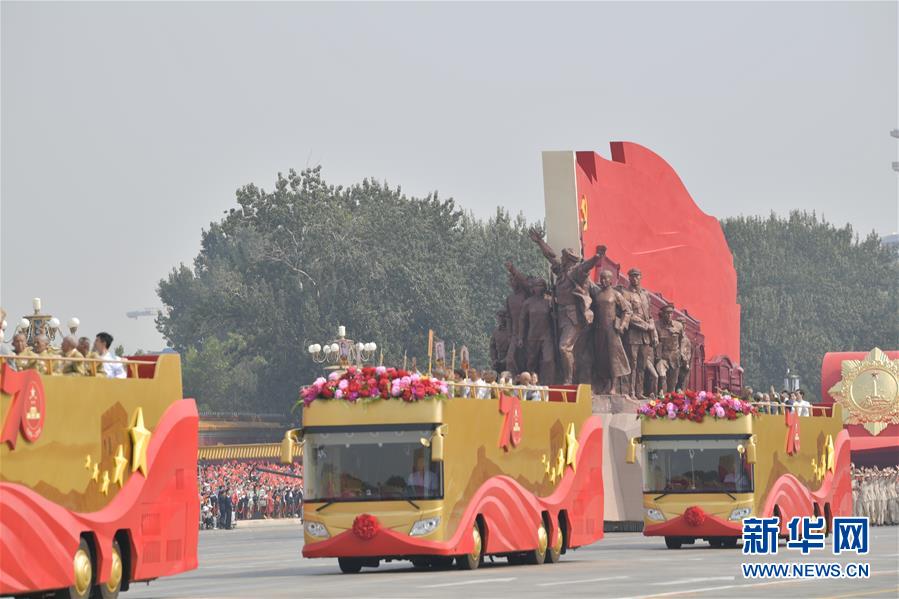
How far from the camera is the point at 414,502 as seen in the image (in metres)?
27.6

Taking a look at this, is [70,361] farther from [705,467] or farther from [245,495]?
[245,495]

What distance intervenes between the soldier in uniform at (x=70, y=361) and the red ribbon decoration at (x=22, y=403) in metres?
A: 1.14

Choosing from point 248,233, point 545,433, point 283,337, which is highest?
point 248,233

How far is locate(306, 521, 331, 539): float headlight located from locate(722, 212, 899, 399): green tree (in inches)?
3553

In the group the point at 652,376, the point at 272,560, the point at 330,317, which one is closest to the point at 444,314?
the point at 330,317

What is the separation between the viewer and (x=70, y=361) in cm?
2114

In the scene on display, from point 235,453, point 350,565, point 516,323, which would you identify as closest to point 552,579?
point 350,565

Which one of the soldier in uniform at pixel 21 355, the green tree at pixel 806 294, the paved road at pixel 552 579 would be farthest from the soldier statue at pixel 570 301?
the green tree at pixel 806 294

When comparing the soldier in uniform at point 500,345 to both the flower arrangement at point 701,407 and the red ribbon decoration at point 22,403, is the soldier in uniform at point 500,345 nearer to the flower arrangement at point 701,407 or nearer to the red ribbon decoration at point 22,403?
the flower arrangement at point 701,407

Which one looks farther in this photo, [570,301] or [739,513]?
[570,301]

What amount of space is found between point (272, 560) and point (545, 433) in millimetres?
6080

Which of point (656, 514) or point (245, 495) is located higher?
point (245, 495)

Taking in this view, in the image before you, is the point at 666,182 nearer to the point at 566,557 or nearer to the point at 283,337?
the point at 566,557

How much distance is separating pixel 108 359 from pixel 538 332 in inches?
1183
